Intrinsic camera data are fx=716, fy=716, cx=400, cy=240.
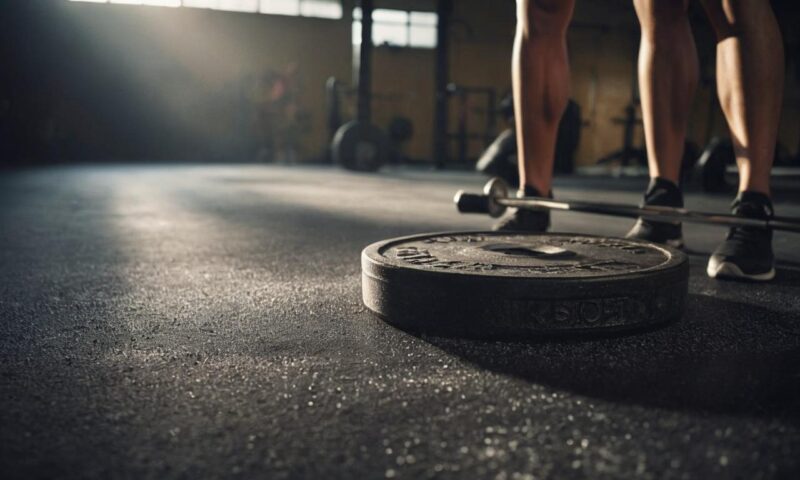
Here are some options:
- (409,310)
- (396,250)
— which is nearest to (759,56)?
(396,250)

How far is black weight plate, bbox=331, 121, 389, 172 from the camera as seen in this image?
5.77 metres

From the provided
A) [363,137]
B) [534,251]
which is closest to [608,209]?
[534,251]

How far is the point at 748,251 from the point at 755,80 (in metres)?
0.33

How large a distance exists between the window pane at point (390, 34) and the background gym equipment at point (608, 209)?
906 centimetres

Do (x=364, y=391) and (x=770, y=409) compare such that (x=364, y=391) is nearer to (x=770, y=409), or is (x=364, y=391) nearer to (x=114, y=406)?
(x=114, y=406)

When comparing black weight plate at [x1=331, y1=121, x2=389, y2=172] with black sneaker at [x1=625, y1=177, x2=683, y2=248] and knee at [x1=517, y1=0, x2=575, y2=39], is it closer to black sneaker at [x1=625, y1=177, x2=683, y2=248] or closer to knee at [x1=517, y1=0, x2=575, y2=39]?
knee at [x1=517, y1=0, x2=575, y2=39]

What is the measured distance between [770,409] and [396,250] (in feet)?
1.94

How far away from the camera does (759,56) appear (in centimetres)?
134

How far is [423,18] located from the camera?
1048 cm

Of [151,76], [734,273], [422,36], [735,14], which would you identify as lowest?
[734,273]

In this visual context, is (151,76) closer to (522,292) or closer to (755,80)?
(755,80)

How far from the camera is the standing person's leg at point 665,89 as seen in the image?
160cm

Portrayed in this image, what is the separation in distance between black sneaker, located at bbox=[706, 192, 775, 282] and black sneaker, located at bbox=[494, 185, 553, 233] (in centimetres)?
41

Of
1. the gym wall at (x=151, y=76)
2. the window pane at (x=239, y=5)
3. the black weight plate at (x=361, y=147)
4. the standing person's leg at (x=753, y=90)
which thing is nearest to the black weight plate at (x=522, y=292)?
the standing person's leg at (x=753, y=90)
